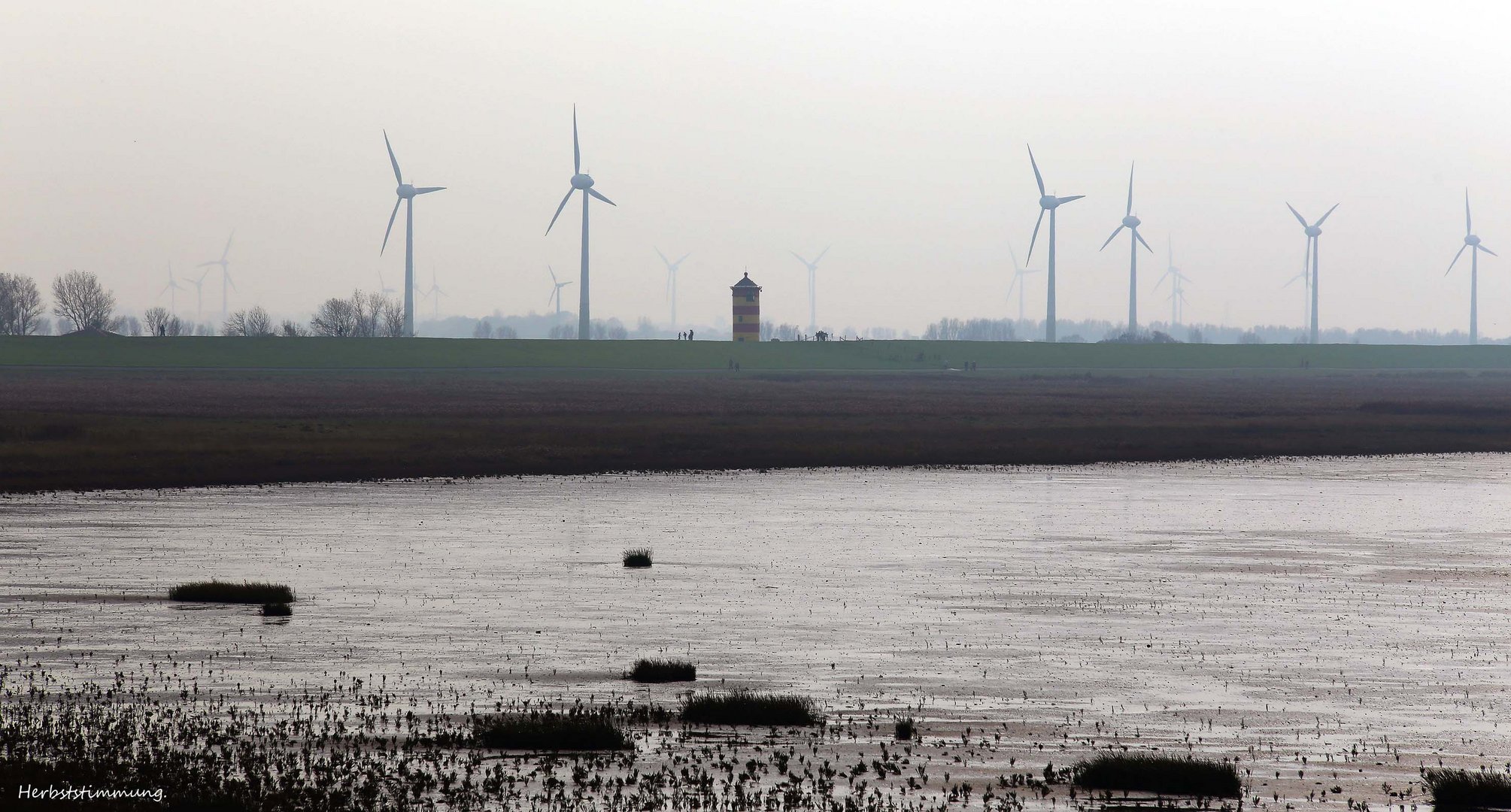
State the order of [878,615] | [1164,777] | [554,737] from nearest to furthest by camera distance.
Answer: [1164,777] → [554,737] → [878,615]

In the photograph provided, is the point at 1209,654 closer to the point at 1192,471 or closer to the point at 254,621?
the point at 254,621

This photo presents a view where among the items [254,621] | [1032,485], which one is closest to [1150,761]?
[254,621]

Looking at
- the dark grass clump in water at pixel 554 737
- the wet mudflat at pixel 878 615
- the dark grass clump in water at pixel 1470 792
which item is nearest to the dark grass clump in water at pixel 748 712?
the wet mudflat at pixel 878 615

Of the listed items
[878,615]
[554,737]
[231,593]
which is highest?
[231,593]

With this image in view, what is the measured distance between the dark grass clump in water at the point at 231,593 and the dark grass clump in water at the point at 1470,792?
21.2 metres

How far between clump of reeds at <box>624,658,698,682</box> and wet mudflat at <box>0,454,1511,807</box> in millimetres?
398

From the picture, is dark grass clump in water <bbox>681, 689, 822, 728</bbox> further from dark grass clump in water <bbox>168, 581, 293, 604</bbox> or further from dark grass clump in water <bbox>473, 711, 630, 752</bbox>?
dark grass clump in water <bbox>168, 581, 293, 604</bbox>

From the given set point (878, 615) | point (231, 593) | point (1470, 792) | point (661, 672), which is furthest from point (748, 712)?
point (231, 593)

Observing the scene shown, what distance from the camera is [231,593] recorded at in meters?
31.8

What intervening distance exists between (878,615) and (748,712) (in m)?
10.5

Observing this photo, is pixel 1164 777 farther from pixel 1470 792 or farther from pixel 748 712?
pixel 748 712

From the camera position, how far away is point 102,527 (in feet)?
149

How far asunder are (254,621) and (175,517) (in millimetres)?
21025

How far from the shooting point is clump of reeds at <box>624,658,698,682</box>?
24.2 metres
